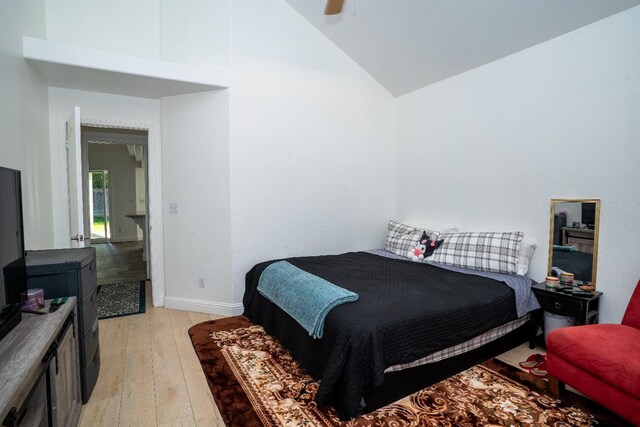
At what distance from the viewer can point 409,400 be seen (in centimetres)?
208

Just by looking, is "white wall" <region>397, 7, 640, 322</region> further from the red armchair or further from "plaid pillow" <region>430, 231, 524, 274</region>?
the red armchair

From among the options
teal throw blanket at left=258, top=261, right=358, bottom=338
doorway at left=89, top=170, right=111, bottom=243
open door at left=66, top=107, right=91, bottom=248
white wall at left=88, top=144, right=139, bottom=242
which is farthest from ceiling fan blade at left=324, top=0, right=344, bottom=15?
doorway at left=89, top=170, right=111, bottom=243

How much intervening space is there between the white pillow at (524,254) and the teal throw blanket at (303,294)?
1731 millimetres

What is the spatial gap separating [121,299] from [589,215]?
4840 millimetres

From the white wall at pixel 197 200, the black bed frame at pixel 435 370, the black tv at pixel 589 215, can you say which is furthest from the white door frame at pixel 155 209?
the black tv at pixel 589 215

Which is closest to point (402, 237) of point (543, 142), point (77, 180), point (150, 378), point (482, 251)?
point (482, 251)

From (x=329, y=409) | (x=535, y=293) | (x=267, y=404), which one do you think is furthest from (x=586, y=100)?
(x=267, y=404)

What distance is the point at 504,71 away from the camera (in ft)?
10.6

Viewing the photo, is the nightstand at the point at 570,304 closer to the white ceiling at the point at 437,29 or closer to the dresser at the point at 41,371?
the white ceiling at the point at 437,29

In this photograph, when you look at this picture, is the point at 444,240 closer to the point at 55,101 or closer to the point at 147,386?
the point at 147,386

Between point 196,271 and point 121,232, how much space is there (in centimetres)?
644

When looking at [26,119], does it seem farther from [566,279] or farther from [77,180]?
[566,279]

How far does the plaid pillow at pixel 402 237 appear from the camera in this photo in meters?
3.72

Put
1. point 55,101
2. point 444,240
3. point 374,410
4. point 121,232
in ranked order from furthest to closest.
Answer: point 121,232
point 444,240
point 55,101
point 374,410
